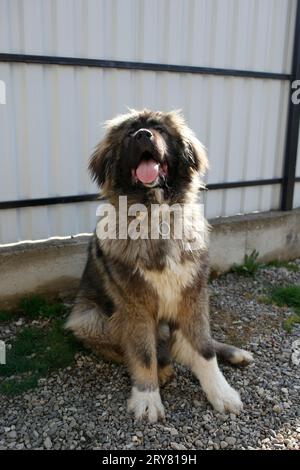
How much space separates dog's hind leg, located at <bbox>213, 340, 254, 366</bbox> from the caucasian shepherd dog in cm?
31

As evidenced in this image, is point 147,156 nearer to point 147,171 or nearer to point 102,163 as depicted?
point 147,171

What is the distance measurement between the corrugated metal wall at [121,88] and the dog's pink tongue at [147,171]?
1.36m

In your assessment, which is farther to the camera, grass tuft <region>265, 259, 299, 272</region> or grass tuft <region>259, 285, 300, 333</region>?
grass tuft <region>265, 259, 299, 272</region>

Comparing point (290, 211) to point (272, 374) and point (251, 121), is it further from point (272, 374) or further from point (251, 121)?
point (272, 374)

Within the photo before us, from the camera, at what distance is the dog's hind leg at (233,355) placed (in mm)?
2999

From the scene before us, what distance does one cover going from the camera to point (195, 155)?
2.81m

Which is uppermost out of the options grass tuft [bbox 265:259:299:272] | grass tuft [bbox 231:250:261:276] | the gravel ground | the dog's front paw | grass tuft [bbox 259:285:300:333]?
grass tuft [bbox 231:250:261:276]

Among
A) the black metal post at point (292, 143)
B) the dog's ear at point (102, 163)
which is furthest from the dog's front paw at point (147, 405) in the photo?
the black metal post at point (292, 143)

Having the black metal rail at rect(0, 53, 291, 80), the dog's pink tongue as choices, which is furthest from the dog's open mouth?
the black metal rail at rect(0, 53, 291, 80)

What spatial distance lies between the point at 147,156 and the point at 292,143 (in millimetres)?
2749

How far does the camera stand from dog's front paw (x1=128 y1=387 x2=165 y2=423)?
2506 millimetres

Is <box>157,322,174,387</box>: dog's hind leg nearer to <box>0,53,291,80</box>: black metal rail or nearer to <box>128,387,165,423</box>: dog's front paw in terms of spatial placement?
<box>128,387,165,423</box>: dog's front paw

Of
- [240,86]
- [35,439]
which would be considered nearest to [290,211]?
[240,86]

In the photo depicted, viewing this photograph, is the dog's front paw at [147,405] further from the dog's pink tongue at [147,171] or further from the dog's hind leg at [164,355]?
the dog's pink tongue at [147,171]
